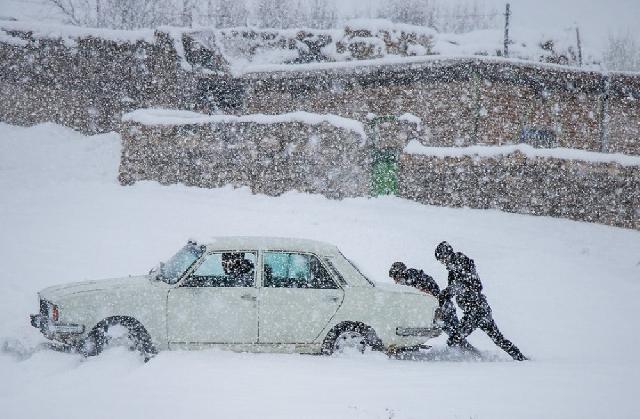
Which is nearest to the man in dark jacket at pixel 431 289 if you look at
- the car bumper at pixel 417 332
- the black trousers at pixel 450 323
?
the black trousers at pixel 450 323

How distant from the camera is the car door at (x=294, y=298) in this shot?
5.65 m

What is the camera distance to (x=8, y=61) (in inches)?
818

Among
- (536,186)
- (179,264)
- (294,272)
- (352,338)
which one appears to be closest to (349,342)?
(352,338)

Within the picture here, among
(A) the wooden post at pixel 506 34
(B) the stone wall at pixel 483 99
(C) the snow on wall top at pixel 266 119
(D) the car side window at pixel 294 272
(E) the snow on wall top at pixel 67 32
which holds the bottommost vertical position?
(D) the car side window at pixel 294 272

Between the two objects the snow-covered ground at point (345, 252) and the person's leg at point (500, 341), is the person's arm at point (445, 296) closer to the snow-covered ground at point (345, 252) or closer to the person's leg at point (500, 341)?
the person's leg at point (500, 341)

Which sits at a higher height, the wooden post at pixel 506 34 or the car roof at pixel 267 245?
the wooden post at pixel 506 34

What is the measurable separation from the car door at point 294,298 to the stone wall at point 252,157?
30.3 feet

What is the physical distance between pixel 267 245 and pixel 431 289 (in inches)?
103

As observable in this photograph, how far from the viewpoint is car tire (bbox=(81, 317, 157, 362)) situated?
544 cm

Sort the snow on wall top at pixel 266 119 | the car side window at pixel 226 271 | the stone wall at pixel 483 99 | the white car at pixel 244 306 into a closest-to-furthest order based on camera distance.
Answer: the white car at pixel 244 306
the car side window at pixel 226 271
the snow on wall top at pixel 266 119
the stone wall at pixel 483 99

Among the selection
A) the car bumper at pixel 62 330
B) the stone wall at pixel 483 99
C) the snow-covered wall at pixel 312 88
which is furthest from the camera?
the snow-covered wall at pixel 312 88

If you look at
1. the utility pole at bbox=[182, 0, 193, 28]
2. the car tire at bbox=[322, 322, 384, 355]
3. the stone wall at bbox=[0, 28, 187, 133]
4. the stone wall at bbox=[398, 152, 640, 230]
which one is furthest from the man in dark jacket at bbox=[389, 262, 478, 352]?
the utility pole at bbox=[182, 0, 193, 28]

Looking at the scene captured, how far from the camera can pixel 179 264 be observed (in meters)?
5.87

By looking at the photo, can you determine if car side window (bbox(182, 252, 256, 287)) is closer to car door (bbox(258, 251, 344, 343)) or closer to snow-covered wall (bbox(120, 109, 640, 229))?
car door (bbox(258, 251, 344, 343))
